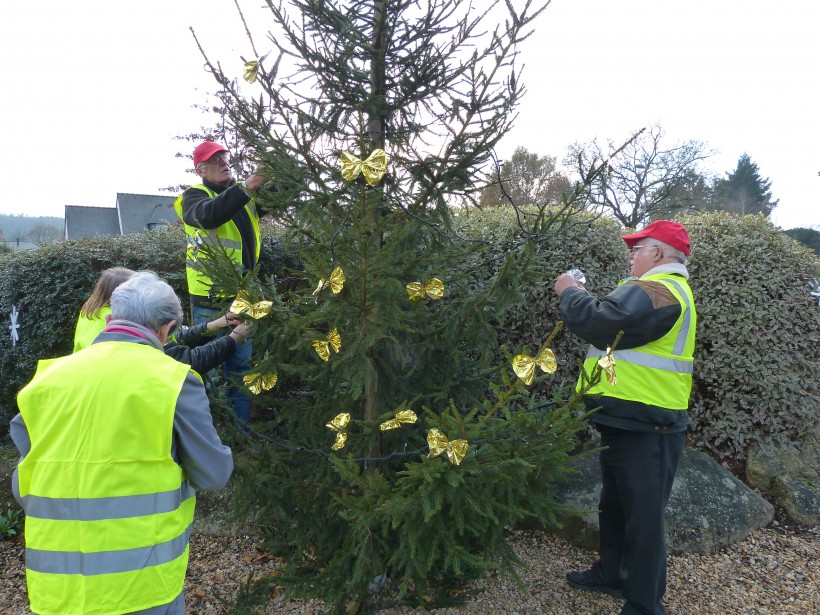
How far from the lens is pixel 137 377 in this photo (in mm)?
1794

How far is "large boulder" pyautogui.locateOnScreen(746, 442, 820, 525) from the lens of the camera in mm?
4629

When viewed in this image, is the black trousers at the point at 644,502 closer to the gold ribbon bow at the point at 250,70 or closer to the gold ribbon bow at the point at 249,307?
the gold ribbon bow at the point at 249,307

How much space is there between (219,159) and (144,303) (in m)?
1.90

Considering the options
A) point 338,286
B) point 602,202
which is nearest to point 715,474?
point 602,202

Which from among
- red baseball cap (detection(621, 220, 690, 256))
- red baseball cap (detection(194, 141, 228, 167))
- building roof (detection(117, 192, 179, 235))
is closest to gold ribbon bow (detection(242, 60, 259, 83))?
red baseball cap (detection(194, 141, 228, 167))

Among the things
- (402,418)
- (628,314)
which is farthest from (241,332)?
(628,314)

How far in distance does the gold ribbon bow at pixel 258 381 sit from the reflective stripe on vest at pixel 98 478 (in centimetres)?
83

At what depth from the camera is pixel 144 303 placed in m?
2.01

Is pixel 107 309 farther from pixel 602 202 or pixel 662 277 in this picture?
pixel 662 277

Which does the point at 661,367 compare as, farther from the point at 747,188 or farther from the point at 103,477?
the point at 747,188

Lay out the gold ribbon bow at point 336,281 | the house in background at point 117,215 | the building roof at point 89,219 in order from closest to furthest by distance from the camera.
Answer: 1. the gold ribbon bow at point 336,281
2. the house in background at point 117,215
3. the building roof at point 89,219

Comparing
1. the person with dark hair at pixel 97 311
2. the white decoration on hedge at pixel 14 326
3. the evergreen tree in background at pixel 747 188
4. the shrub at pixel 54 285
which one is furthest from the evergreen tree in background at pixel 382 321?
the evergreen tree in background at pixel 747 188

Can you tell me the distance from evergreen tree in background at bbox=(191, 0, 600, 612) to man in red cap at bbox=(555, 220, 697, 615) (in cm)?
44

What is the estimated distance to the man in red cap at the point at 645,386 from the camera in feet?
8.98
